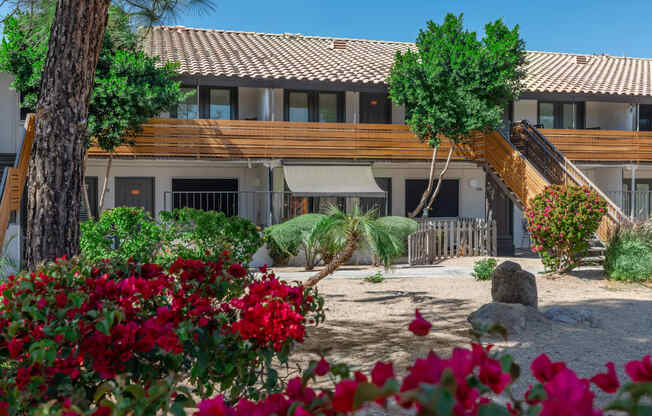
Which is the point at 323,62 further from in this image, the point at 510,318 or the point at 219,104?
the point at 510,318

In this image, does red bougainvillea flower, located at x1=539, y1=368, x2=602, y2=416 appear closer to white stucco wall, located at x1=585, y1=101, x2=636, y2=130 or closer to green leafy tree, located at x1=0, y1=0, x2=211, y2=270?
green leafy tree, located at x1=0, y1=0, x2=211, y2=270

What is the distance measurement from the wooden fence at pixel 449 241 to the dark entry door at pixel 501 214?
7.22 ft

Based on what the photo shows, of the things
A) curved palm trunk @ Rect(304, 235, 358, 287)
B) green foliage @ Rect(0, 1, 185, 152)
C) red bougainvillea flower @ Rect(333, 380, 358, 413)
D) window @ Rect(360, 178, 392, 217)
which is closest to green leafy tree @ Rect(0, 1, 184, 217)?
green foliage @ Rect(0, 1, 185, 152)

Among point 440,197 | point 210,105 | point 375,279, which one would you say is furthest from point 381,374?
point 440,197

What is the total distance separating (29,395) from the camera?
2.66 metres

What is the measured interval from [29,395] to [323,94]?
19942 millimetres

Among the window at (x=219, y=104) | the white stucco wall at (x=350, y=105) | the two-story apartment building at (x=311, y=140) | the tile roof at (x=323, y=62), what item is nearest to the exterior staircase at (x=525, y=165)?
the two-story apartment building at (x=311, y=140)

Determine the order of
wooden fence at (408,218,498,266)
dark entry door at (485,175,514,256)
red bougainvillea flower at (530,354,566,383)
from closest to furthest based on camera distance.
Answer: red bougainvillea flower at (530,354,566,383) < wooden fence at (408,218,498,266) < dark entry door at (485,175,514,256)

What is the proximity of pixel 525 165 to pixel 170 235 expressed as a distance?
46.8ft

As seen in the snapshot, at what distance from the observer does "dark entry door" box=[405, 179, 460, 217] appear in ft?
73.6

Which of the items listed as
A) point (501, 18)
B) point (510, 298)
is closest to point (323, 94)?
point (501, 18)

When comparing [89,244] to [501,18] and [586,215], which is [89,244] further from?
[501,18]

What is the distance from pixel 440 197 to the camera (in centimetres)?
2255

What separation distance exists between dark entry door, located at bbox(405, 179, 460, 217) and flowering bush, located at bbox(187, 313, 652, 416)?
20.9m
